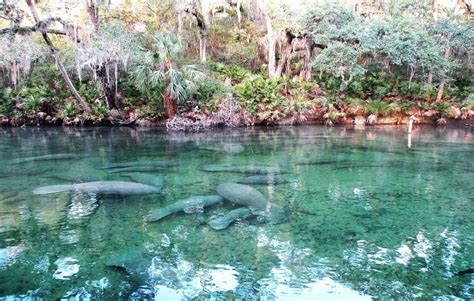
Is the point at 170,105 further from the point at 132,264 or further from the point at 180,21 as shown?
the point at 132,264

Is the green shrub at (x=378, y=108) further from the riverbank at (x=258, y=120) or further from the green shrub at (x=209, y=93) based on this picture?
the green shrub at (x=209, y=93)

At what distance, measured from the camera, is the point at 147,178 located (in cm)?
896

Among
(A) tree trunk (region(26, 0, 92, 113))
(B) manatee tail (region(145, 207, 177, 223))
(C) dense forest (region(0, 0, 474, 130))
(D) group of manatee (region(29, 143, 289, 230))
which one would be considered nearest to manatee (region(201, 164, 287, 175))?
(D) group of manatee (region(29, 143, 289, 230))

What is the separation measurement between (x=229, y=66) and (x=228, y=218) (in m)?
17.1

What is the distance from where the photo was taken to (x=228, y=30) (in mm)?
23906

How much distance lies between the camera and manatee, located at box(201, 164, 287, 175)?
980cm

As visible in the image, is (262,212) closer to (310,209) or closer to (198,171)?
(310,209)

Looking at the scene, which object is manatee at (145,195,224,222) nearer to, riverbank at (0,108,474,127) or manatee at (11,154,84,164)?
manatee at (11,154,84,164)

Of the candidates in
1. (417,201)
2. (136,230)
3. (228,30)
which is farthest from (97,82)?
(417,201)

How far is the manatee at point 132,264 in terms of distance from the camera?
4.77 metres

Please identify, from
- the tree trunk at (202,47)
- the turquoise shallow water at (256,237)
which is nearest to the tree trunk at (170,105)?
the tree trunk at (202,47)

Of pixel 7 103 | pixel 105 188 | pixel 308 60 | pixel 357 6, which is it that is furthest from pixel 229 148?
pixel 357 6

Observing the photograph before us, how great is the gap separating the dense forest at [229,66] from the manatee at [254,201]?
32.5 feet

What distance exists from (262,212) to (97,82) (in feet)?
46.4
